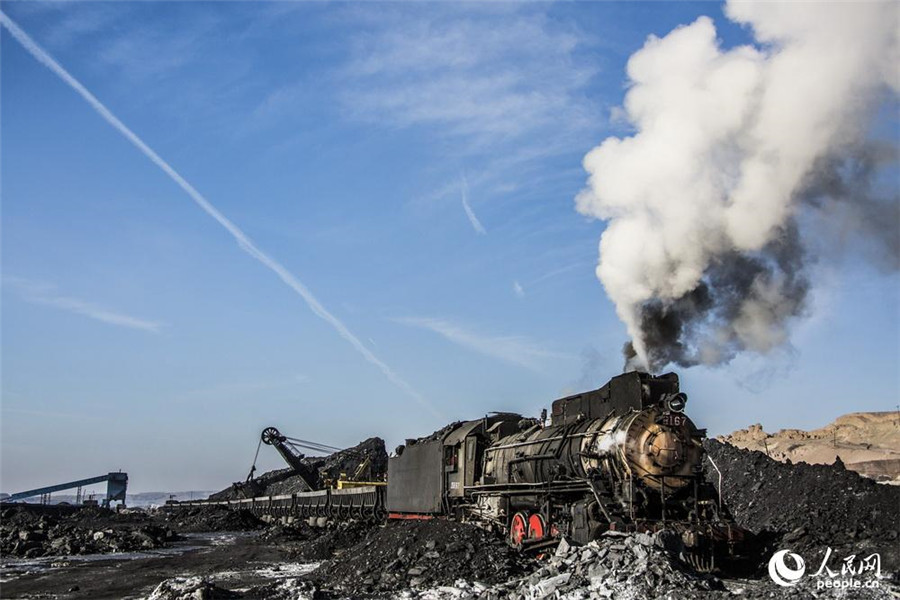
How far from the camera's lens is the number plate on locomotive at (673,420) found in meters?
15.2

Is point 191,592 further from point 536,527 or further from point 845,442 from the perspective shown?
point 845,442

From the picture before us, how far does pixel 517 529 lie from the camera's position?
1747cm

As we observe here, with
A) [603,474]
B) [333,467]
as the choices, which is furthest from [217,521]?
[603,474]

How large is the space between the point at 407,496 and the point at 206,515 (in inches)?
1146

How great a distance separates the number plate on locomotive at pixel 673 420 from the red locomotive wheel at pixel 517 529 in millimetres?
4284

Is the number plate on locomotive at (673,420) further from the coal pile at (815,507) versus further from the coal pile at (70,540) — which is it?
the coal pile at (70,540)

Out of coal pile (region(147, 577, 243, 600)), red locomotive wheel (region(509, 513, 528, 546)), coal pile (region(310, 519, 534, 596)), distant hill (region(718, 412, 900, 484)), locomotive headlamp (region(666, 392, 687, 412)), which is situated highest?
distant hill (region(718, 412, 900, 484))

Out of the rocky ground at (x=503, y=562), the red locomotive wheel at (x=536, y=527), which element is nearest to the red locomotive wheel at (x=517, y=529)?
the red locomotive wheel at (x=536, y=527)

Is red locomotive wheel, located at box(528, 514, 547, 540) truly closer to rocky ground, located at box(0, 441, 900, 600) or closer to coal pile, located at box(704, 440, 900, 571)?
rocky ground, located at box(0, 441, 900, 600)

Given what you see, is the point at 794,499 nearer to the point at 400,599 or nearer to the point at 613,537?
the point at 613,537

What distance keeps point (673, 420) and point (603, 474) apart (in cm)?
183

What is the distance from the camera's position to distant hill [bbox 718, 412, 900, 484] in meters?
44.9

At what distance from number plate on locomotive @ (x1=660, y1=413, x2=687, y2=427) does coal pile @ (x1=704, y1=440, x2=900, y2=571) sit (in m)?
3.71

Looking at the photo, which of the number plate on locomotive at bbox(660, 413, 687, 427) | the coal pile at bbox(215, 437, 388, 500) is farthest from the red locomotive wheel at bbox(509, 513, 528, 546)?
the coal pile at bbox(215, 437, 388, 500)
